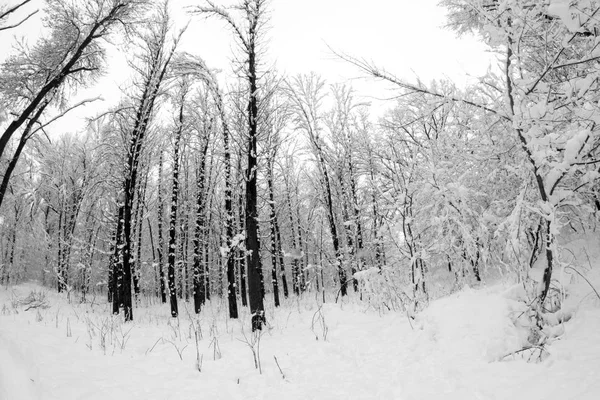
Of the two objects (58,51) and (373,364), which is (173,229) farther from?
(373,364)

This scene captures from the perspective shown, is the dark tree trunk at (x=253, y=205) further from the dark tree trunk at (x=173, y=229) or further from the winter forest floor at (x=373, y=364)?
the dark tree trunk at (x=173, y=229)

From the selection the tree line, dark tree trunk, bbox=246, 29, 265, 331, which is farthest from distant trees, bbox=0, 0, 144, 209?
dark tree trunk, bbox=246, 29, 265, 331

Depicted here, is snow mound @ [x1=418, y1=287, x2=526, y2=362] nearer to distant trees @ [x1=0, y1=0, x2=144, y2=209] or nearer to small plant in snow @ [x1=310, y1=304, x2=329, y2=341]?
small plant in snow @ [x1=310, y1=304, x2=329, y2=341]

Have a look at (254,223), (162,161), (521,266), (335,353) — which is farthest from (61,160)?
(521,266)

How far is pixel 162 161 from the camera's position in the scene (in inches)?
657

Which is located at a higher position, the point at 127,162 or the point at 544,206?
the point at 127,162

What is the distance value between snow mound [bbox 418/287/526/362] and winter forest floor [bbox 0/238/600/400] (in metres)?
0.01

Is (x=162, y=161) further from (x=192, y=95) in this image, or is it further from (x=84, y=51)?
(x=84, y=51)

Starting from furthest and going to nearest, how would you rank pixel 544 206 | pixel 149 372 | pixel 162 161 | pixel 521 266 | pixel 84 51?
1. pixel 162 161
2. pixel 84 51
3. pixel 149 372
4. pixel 521 266
5. pixel 544 206

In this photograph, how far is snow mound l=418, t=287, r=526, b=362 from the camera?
2.92 meters

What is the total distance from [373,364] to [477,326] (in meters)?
1.29

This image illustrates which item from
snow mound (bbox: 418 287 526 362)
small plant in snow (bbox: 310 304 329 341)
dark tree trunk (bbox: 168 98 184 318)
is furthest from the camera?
dark tree trunk (bbox: 168 98 184 318)

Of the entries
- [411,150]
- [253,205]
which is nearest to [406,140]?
[411,150]

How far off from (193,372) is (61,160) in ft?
65.3
